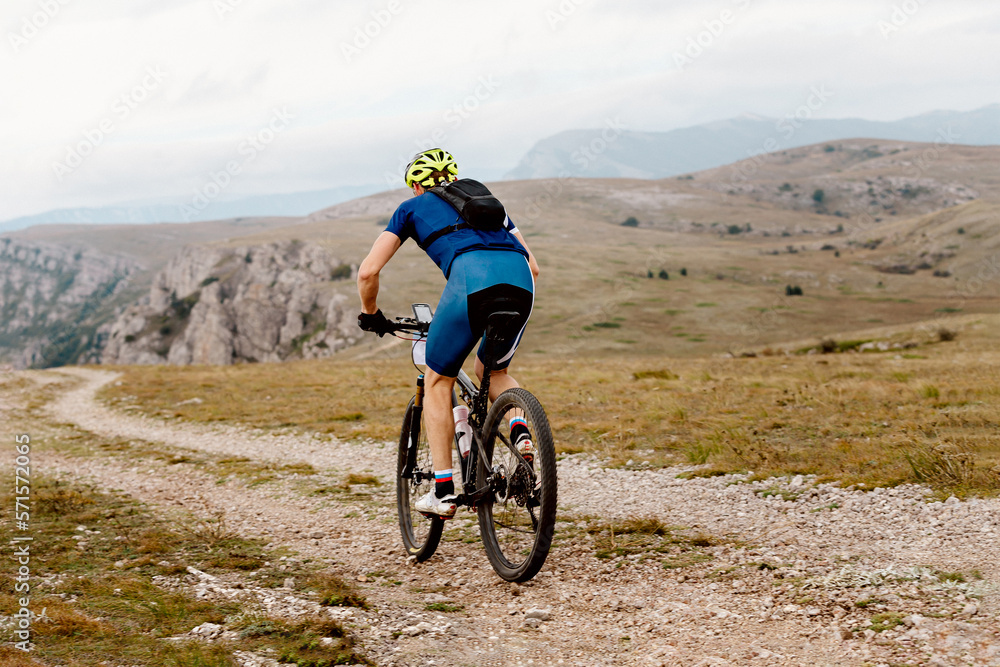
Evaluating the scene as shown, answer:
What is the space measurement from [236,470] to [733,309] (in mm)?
74835

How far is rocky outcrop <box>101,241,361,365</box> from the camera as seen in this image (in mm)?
104000

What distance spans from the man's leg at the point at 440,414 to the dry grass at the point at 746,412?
3994mm

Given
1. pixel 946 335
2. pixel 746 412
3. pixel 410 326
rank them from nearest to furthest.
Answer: pixel 410 326, pixel 746 412, pixel 946 335

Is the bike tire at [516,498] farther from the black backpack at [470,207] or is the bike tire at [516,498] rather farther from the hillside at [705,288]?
the hillside at [705,288]

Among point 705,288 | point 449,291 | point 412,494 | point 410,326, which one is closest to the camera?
point 449,291

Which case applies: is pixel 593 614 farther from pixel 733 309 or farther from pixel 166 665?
pixel 733 309

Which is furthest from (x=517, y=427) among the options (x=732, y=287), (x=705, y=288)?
A: (x=732, y=287)

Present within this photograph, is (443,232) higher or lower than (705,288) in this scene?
higher

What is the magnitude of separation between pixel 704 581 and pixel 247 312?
123m

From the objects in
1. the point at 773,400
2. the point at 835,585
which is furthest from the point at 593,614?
the point at 773,400

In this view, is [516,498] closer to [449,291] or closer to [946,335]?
[449,291]

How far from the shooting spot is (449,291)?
5066 mm

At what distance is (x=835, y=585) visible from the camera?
444 cm

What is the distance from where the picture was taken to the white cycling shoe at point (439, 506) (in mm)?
5293
